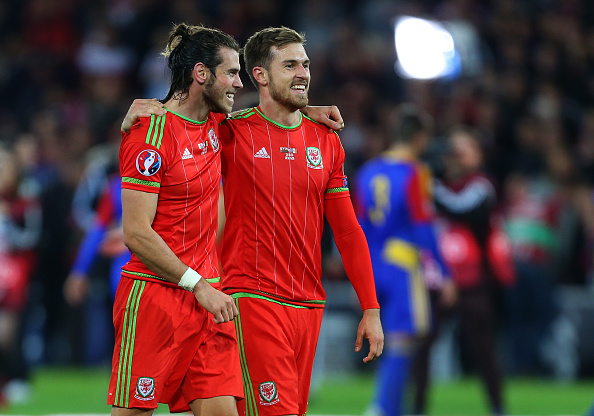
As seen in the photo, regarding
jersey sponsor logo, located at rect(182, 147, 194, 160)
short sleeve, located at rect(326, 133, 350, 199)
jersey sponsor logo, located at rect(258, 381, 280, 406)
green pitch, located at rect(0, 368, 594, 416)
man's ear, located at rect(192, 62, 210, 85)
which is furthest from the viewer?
green pitch, located at rect(0, 368, 594, 416)

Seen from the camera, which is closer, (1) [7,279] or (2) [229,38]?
(2) [229,38]

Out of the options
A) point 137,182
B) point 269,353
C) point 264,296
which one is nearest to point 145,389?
point 269,353

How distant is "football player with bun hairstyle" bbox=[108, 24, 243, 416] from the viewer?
477cm

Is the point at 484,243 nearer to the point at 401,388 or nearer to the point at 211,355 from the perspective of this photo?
the point at 401,388

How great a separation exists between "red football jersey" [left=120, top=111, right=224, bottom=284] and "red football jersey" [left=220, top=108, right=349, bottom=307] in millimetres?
218

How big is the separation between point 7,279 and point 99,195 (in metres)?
1.76

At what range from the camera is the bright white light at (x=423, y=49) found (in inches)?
614

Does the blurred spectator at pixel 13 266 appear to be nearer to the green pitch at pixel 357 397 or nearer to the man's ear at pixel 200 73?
the green pitch at pixel 357 397

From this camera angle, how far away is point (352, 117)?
51.3 feet

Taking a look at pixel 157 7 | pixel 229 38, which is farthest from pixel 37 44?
pixel 229 38

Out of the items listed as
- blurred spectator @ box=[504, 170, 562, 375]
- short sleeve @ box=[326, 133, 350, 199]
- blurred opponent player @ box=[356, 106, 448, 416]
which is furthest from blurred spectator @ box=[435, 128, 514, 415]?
short sleeve @ box=[326, 133, 350, 199]

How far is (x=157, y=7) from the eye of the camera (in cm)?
1691

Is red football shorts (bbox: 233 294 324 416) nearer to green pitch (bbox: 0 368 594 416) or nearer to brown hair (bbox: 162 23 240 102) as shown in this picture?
brown hair (bbox: 162 23 240 102)

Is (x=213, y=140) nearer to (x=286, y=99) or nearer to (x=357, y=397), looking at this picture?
(x=286, y=99)
